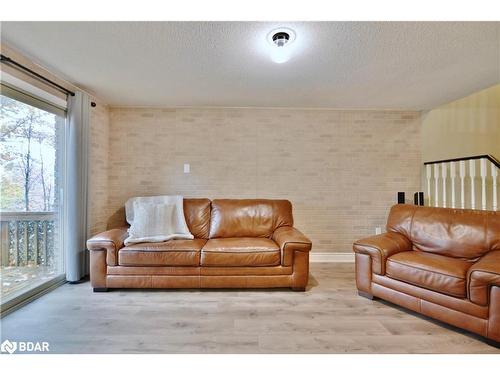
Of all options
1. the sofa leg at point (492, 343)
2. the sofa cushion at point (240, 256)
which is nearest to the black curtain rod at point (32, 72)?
the sofa cushion at point (240, 256)

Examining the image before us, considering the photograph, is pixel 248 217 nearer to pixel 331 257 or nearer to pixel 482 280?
pixel 331 257

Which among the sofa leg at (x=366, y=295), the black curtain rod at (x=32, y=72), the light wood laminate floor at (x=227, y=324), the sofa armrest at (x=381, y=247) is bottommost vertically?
the light wood laminate floor at (x=227, y=324)

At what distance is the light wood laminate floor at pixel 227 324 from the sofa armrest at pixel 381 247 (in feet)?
1.23

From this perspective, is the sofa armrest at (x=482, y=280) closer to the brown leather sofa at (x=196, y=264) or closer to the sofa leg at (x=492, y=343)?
the sofa leg at (x=492, y=343)

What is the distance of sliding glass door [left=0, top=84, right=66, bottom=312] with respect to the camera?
7.19ft

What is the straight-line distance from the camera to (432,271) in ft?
6.31

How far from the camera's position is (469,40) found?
184 centimetres

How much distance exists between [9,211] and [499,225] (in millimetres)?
4507

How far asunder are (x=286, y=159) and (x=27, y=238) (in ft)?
10.5

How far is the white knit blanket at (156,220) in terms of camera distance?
8.71ft

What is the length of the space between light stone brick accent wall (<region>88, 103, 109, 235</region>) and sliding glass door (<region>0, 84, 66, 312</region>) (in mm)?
351

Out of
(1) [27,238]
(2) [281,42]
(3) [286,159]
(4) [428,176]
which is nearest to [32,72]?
(1) [27,238]
